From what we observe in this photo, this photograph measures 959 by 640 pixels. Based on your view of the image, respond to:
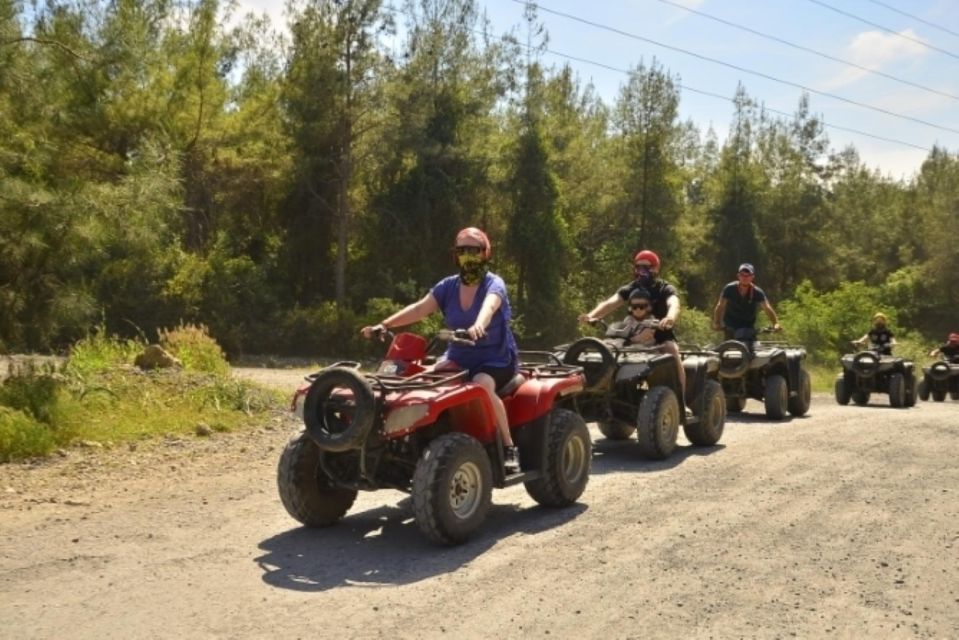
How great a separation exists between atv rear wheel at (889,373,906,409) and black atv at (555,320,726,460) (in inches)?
354

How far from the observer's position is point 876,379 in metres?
Result: 20.1

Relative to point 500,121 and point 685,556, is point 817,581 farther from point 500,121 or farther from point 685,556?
point 500,121

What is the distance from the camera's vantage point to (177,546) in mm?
6980

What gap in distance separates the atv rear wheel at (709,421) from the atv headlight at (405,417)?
557cm

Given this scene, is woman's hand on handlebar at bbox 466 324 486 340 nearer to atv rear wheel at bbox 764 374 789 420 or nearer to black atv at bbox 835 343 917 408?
atv rear wheel at bbox 764 374 789 420

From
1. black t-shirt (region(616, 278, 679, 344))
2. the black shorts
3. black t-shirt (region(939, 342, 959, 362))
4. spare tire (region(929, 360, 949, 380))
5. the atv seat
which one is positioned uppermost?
black t-shirt (region(616, 278, 679, 344))

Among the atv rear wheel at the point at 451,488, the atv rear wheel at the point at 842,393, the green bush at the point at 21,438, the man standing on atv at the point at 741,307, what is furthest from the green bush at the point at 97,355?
the atv rear wheel at the point at 842,393

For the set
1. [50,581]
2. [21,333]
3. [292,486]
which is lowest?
[50,581]

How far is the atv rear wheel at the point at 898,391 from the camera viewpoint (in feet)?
63.8

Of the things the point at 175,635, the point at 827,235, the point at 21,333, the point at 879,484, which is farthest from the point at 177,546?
the point at 827,235

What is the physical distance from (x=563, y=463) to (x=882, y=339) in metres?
15.2

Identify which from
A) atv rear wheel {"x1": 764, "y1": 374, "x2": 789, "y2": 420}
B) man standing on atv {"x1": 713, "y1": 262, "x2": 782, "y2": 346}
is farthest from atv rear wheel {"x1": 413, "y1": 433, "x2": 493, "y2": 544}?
man standing on atv {"x1": 713, "y1": 262, "x2": 782, "y2": 346}

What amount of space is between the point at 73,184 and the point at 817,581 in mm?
8727

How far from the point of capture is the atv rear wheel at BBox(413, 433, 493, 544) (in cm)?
664
